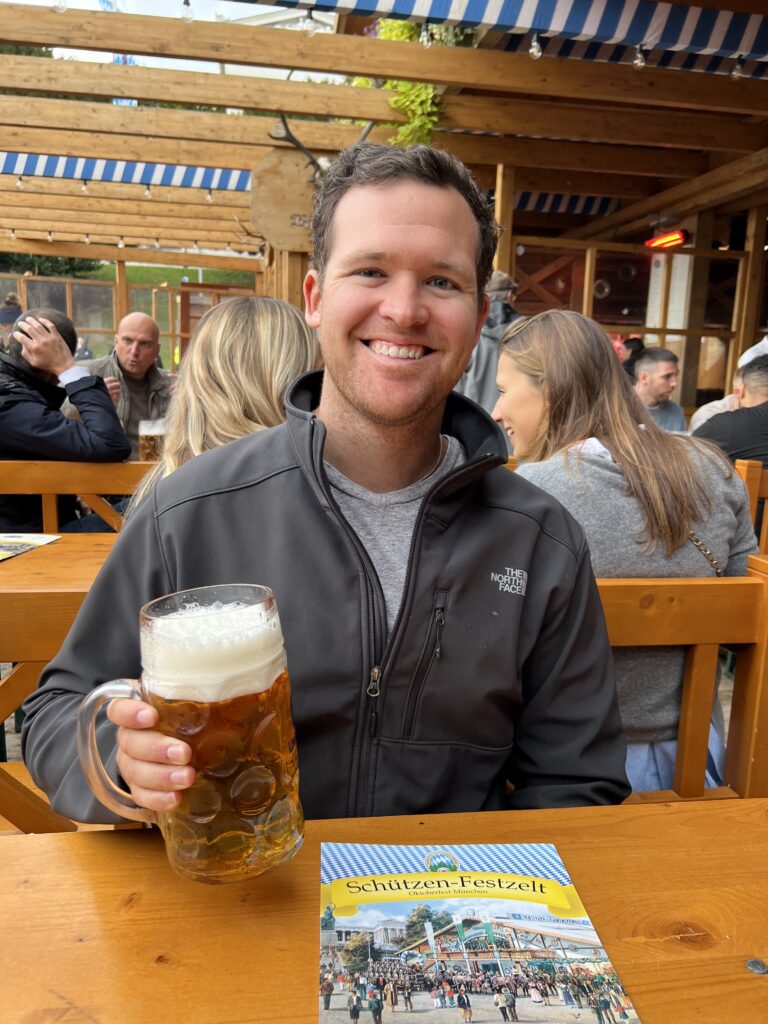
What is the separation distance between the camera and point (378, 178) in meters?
1.08

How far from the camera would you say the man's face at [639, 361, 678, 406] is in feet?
16.1

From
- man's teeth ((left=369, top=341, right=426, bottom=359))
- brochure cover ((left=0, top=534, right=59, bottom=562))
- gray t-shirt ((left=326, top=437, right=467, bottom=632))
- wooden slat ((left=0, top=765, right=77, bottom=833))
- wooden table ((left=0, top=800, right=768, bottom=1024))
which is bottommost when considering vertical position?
wooden slat ((left=0, top=765, right=77, bottom=833))

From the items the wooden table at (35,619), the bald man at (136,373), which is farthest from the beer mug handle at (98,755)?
the bald man at (136,373)

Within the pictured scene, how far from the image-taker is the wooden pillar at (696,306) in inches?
294

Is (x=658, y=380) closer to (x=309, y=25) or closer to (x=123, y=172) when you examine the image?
(x=309, y=25)

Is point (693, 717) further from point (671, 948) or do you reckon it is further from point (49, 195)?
point (49, 195)

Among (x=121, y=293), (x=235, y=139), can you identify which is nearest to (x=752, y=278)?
(x=235, y=139)

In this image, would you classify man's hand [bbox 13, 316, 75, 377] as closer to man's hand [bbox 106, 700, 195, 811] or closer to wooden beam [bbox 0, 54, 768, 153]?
wooden beam [bbox 0, 54, 768, 153]

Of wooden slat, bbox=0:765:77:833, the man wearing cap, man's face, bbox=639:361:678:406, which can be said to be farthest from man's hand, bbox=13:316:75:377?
man's face, bbox=639:361:678:406

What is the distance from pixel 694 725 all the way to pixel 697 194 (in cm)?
655

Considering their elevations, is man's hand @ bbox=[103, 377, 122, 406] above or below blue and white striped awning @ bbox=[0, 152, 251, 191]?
below

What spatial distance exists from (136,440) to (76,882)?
13.2 ft

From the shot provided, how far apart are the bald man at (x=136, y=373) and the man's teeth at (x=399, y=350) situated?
11.6ft

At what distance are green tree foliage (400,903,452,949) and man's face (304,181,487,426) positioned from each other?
25.6 inches
